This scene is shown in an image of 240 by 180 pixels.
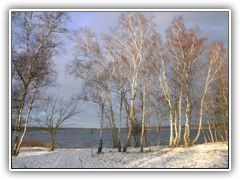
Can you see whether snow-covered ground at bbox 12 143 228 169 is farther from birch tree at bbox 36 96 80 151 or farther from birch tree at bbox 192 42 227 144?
birch tree at bbox 192 42 227 144

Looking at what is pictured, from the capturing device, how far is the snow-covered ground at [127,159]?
480 cm

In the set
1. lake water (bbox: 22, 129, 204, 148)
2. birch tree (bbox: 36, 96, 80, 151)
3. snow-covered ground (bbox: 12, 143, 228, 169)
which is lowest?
snow-covered ground (bbox: 12, 143, 228, 169)

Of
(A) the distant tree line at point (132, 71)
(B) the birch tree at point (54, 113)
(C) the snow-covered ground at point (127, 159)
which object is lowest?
(C) the snow-covered ground at point (127, 159)

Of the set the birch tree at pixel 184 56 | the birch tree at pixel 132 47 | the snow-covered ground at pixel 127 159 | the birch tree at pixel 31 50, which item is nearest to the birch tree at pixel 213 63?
the birch tree at pixel 184 56

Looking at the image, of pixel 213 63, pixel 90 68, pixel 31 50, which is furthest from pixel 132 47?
pixel 31 50

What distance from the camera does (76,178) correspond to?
4.66 metres

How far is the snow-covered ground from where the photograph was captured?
480 centimetres

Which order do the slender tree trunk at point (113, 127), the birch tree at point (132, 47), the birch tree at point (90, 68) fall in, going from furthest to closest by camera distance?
1. the slender tree trunk at point (113, 127)
2. the birch tree at point (132, 47)
3. the birch tree at point (90, 68)

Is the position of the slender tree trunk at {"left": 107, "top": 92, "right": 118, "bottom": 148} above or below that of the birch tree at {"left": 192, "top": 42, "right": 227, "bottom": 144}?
below

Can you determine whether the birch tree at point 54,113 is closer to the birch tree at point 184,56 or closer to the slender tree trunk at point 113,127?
the slender tree trunk at point 113,127

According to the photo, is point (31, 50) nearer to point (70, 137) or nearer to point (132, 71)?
point (70, 137)

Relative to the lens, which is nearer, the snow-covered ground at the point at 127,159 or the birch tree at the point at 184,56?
the snow-covered ground at the point at 127,159

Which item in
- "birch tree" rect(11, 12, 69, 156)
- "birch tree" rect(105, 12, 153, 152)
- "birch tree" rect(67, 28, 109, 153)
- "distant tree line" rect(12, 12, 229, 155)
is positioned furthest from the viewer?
"birch tree" rect(105, 12, 153, 152)

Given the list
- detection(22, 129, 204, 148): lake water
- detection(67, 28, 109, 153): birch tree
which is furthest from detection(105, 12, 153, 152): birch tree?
detection(22, 129, 204, 148): lake water
